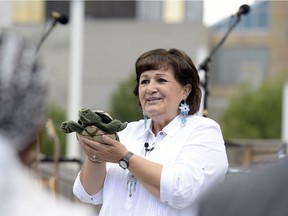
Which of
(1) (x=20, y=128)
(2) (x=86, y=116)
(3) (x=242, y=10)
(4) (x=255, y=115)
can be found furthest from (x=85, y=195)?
(4) (x=255, y=115)

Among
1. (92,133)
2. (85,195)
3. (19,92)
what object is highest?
(19,92)

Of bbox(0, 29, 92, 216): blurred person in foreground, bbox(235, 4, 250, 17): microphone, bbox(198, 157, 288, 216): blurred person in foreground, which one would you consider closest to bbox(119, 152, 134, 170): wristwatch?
bbox(0, 29, 92, 216): blurred person in foreground

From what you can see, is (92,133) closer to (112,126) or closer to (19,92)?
(112,126)

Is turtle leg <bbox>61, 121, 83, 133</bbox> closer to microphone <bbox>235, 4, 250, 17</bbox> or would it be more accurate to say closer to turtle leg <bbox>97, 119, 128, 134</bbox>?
turtle leg <bbox>97, 119, 128, 134</bbox>

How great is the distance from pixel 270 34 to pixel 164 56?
5119cm

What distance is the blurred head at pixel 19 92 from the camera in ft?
5.02

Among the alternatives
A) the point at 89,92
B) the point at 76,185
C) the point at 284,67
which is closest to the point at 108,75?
the point at 89,92

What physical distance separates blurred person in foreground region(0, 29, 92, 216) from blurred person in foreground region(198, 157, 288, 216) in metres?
0.31

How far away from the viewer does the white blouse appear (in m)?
2.98

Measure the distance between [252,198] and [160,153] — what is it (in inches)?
72.7

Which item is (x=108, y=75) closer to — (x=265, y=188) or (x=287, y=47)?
(x=287, y=47)

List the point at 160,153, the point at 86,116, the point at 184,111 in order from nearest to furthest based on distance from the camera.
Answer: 1. the point at 86,116
2. the point at 160,153
3. the point at 184,111

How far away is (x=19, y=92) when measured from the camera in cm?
154

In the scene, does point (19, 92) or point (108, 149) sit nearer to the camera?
point (19, 92)
